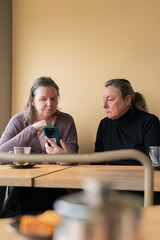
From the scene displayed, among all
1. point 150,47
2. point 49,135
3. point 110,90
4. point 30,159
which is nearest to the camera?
point 30,159

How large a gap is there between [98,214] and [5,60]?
3.02 meters

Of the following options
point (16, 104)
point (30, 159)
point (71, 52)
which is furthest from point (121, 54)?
point (30, 159)

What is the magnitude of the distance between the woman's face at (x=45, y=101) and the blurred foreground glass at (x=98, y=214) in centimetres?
212

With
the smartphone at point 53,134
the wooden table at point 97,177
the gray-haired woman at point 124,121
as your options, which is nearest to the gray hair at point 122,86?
the gray-haired woman at point 124,121

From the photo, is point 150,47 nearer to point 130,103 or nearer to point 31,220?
point 130,103

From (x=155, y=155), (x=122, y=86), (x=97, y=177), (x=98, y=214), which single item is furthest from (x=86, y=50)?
(x=98, y=214)

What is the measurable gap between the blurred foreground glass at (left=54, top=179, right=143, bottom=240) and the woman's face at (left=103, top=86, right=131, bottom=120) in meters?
2.22

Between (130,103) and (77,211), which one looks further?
(130,103)

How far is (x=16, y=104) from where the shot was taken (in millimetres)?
3225

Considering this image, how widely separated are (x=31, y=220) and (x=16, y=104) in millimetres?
2829

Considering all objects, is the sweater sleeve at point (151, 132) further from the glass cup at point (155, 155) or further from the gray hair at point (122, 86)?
the glass cup at point (155, 155)

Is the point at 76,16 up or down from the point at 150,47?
up

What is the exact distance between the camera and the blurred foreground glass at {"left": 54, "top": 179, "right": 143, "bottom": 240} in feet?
1.01

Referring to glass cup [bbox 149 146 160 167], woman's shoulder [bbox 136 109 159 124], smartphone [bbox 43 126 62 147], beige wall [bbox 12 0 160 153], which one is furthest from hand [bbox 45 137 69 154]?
beige wall [bbox 12 0 160 153]
